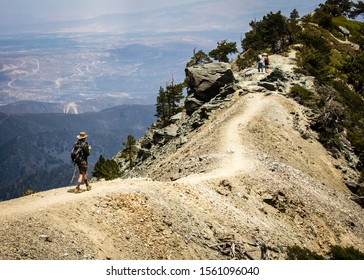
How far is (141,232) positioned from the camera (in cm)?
1731

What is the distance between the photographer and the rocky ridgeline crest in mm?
49906

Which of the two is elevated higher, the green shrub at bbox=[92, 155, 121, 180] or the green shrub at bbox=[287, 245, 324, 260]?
the green shrub at bbox=[287, 245, 324, 260]

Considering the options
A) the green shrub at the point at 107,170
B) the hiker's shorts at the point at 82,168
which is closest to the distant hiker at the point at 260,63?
the green shrub at the point at 107,170

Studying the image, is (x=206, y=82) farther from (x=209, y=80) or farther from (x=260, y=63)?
(x=260, y=63)

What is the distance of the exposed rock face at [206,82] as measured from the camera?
5584 centimetres

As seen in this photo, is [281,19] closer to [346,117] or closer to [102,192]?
[346,117]

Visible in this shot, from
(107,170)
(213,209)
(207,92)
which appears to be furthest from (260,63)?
(213,209)

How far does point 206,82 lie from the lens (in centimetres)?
5612

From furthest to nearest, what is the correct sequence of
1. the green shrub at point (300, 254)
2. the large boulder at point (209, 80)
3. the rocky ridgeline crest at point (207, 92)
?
1. the large boulder at point (209, 80)
2. the rocky ridgeline crest at point (207, 92)
3. the green shrub at point (300, 254)

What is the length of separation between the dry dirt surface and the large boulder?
15.5 m

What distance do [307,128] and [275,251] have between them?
26974mm

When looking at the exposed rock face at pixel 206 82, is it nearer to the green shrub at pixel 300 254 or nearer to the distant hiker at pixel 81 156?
the distant hiker at pixel 81 156

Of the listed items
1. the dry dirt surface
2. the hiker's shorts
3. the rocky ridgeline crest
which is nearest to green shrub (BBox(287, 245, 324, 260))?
the dry dirt surface

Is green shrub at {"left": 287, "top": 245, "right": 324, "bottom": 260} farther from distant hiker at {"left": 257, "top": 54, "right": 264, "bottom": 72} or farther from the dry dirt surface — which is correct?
distant hiker at {"left": 257, "top": 54, "right": 264, "bottom": 72}
